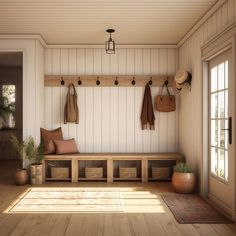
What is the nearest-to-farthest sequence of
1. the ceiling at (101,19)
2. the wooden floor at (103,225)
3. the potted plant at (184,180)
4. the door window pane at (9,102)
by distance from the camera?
the wooden floor at (103,225) < the ceiling at (101,19) < the potted plant at (184,180) < the door window pane at (9,102)

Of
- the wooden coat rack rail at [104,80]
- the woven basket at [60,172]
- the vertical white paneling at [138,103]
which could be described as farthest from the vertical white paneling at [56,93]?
the vertical white paneling at [138,103]

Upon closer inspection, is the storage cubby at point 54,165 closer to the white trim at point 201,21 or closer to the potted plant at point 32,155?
the potted plant at point 32,155

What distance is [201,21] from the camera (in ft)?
15.7

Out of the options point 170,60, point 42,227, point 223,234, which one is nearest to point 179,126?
point 170,60

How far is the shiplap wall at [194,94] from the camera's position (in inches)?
169

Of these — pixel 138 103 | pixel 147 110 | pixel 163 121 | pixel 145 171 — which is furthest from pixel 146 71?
pixel 145 171

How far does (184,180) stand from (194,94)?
55.8 inches

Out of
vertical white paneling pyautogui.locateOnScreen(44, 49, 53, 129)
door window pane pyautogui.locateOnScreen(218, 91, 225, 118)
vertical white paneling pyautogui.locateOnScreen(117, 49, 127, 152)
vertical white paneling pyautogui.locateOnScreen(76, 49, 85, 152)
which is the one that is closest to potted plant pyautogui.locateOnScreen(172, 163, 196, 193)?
door window pane pyautogui.locateOnScreen(218, 91, 225, 118)

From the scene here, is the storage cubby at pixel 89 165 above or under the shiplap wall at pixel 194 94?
under

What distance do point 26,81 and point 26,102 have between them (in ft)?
1.22

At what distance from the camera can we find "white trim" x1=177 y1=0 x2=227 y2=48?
4068mm

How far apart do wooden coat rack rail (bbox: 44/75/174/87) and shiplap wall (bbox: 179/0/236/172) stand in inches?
24.3

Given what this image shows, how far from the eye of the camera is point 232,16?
145 inches

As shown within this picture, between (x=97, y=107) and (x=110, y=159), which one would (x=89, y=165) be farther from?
(x=97, y=107)
